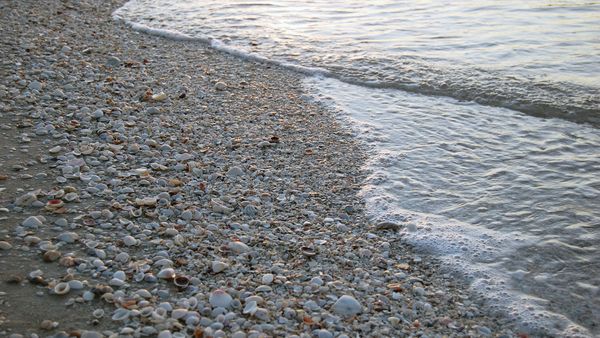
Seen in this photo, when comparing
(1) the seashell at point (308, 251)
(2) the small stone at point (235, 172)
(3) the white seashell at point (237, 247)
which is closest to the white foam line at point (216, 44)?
(2) the small stone at point (235, 172)

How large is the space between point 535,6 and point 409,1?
2325mm

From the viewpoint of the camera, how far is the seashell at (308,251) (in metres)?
3.64

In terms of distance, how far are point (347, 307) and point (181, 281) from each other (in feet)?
3.11

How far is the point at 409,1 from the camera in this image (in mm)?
11180

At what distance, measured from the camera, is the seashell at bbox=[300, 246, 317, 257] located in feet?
11.9

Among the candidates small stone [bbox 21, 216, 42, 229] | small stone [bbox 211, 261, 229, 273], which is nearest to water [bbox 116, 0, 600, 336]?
small stone [bbox 211, 261, 229, 273]

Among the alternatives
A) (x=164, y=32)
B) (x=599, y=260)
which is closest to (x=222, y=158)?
(x=599, y=260)

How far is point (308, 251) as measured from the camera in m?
3.68

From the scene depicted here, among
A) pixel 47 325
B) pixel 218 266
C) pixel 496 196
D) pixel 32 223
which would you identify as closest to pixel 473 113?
pixel 496 196

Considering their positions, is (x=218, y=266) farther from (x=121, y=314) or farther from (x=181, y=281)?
(x=121, y=314)

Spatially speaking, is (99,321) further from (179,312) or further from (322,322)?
(322,322)

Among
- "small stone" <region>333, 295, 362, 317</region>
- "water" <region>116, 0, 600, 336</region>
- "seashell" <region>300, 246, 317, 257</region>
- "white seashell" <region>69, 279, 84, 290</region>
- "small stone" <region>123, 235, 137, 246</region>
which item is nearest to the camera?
"white seashell" <region>69, 279, 84, 290</region>

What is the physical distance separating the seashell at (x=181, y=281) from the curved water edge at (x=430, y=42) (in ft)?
15.1

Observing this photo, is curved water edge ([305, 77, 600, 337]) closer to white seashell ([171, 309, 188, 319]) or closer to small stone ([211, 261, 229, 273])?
small stone ([211, 261, 229, 273])
